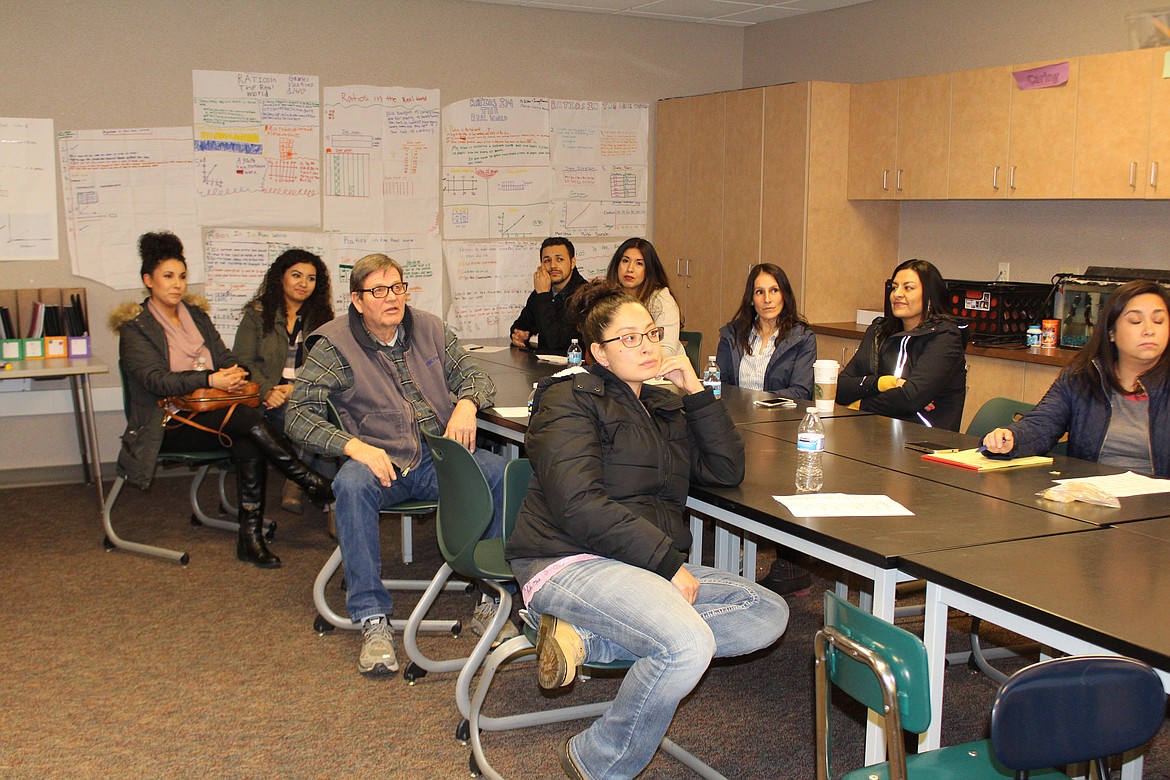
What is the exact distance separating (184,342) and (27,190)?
171cm

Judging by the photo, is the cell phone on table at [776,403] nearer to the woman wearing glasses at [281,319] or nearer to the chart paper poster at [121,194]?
the woman wearing glasses at [281,319]

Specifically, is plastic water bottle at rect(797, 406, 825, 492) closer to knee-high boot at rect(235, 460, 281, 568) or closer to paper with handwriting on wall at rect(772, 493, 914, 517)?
paper with handwriting on wall at rect(772, 493, 914, 517)

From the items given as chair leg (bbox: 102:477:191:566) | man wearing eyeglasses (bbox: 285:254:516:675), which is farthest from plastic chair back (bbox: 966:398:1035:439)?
chair leg (bbox: 102:477:191:566)

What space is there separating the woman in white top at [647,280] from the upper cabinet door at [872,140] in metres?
1.57

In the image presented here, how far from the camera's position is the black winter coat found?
2402 millimetres

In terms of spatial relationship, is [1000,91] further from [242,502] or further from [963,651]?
[242,502]

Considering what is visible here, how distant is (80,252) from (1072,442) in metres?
4.92

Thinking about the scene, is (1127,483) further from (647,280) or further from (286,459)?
(286,459)

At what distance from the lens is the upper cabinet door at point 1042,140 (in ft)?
16.4

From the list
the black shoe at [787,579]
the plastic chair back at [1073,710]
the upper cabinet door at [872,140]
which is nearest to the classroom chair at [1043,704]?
the plastic chair back at [1073,710]

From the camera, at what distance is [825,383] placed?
362cm

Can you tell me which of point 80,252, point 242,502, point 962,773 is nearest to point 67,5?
point 80,252

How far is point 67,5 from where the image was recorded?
556 cm

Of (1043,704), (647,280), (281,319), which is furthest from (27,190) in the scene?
(1043,704)
